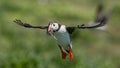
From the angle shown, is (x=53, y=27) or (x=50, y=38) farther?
(x=50, y=38)

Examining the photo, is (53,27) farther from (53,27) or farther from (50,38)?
(50,38)

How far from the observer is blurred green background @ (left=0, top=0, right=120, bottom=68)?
1079 cm

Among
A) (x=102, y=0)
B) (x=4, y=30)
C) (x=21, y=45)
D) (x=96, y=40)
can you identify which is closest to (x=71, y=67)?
(x=21, y=45)

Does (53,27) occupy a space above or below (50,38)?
above

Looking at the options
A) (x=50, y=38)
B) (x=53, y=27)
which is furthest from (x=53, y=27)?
(x=50, y=38)

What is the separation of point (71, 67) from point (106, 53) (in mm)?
7958

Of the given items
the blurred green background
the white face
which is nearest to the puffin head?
the white face

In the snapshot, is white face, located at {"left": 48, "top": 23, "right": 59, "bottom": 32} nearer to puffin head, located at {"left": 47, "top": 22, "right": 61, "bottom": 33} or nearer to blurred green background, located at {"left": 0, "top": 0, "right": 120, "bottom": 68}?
puffin head, located at {"left": 47, "top": 22, "right": 61, "bottom": 33}

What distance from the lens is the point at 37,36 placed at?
17391mm

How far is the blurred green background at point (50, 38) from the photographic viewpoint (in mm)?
10789

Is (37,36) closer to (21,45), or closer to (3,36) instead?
(3,36)

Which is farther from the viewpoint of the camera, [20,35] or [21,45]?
[20,35]

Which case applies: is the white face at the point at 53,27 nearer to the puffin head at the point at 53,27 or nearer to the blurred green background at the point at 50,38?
the puffin head at the point at 53,27

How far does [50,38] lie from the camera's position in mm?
13180
